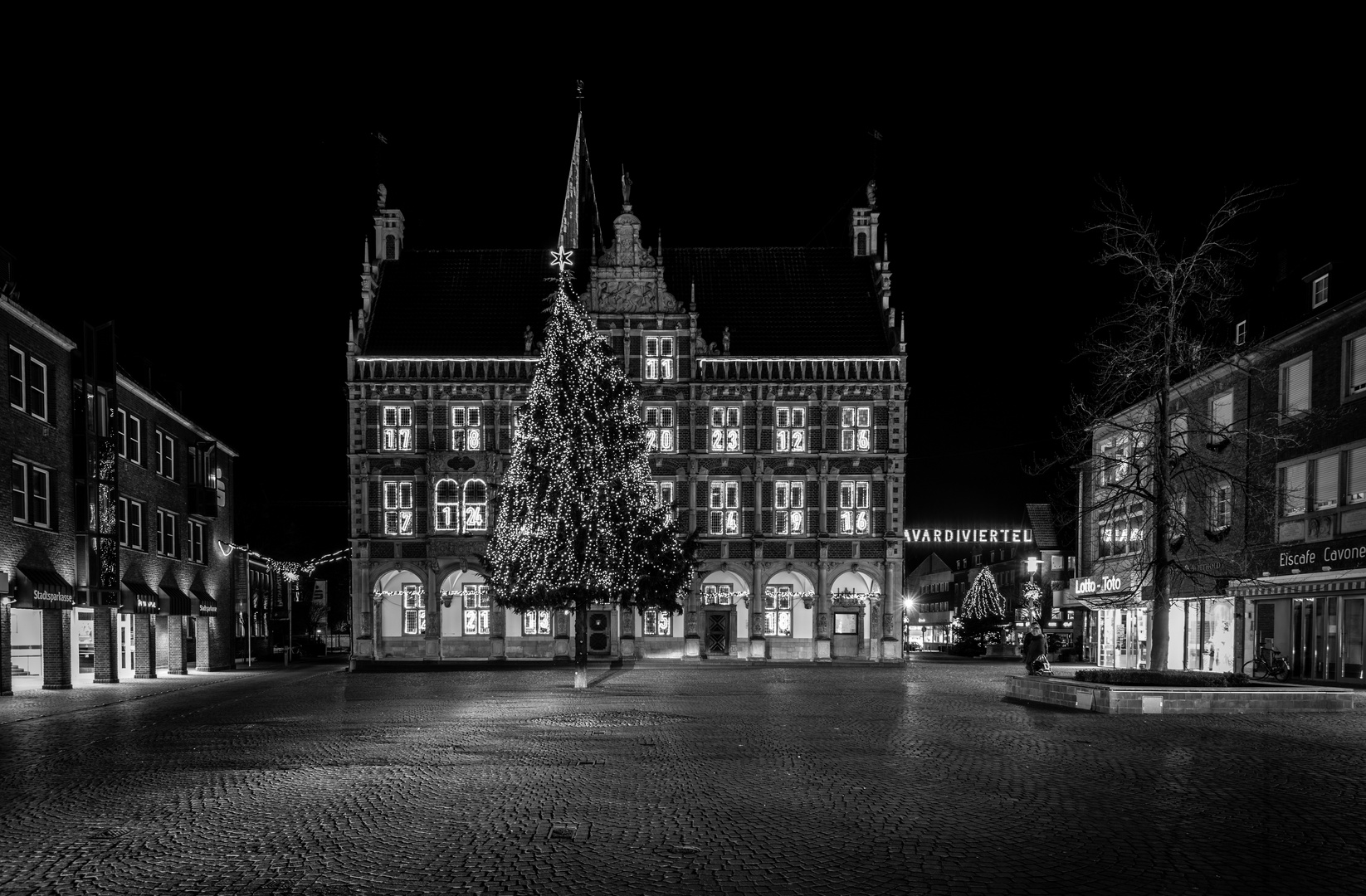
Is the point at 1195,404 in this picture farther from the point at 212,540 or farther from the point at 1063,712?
the point at 212,540

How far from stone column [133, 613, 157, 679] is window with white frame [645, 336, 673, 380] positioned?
25.3m

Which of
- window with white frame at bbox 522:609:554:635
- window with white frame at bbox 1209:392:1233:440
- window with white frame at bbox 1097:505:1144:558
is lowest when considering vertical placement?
window with white frame at bbox 522:609:554:635

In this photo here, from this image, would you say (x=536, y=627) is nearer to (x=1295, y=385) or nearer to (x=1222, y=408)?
(x=1222, y=408)

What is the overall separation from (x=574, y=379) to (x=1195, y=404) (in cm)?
2145

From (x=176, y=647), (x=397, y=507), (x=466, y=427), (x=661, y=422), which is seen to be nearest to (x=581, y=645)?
(x=176, y=647)

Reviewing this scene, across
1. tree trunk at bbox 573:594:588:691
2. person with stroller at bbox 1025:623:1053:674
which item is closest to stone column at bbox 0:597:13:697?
tree trunk at bbox 573:594:588:691

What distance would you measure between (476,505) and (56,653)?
25896 mm

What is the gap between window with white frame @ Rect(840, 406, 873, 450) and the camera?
6003 centimetres

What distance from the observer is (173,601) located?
4406 centimetres

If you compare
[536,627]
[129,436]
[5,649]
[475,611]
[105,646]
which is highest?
[129,436]

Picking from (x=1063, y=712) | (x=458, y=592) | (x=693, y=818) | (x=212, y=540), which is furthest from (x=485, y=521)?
(x=693, y=818)

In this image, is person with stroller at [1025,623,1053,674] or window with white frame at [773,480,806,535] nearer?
person with stroller at [1025,623,1053,674]

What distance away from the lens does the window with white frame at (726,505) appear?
6025 centimetres

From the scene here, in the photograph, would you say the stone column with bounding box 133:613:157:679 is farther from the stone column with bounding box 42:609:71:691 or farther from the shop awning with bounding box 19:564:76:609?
the shop awning with bounding box 19:564:76:609
